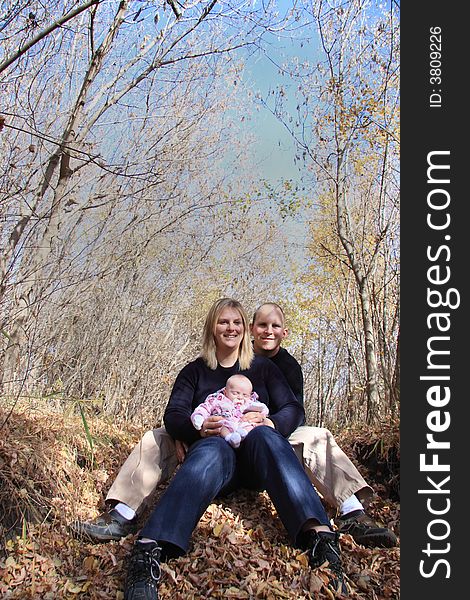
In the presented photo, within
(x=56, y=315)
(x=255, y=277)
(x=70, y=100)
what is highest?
(x=70, y=100)

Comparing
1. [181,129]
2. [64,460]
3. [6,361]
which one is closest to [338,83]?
[181,129]

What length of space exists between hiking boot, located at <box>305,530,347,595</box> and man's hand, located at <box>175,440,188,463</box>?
670mm

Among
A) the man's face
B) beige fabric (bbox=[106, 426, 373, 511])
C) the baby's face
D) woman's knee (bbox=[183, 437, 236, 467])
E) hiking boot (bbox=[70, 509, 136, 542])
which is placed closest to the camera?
woman's knee (bbox=[183, 437, 236, 467])

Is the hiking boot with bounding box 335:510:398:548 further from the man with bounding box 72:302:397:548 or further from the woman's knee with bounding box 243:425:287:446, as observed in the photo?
the woman's knee with bounding box 243:425:287:446

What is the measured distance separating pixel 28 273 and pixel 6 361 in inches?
24.9

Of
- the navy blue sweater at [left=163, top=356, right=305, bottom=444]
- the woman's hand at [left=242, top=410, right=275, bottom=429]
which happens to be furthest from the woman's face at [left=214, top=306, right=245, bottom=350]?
the woman's hand at [left=242, top=410, right=275, bottom=429]

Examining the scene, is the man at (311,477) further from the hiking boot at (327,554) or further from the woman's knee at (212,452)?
the hiking boot at (327,554)

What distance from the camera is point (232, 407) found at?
8.33 ft

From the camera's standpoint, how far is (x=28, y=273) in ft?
13.0

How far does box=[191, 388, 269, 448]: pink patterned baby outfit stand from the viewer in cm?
242

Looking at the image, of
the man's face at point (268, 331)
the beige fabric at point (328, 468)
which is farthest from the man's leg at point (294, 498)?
the man's face at point (268, 331)

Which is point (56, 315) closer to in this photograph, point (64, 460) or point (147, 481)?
point (64, 460)

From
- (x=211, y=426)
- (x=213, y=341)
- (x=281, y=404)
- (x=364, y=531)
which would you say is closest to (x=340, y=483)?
(x=364, y=531)

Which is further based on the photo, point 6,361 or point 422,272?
point 6,361
